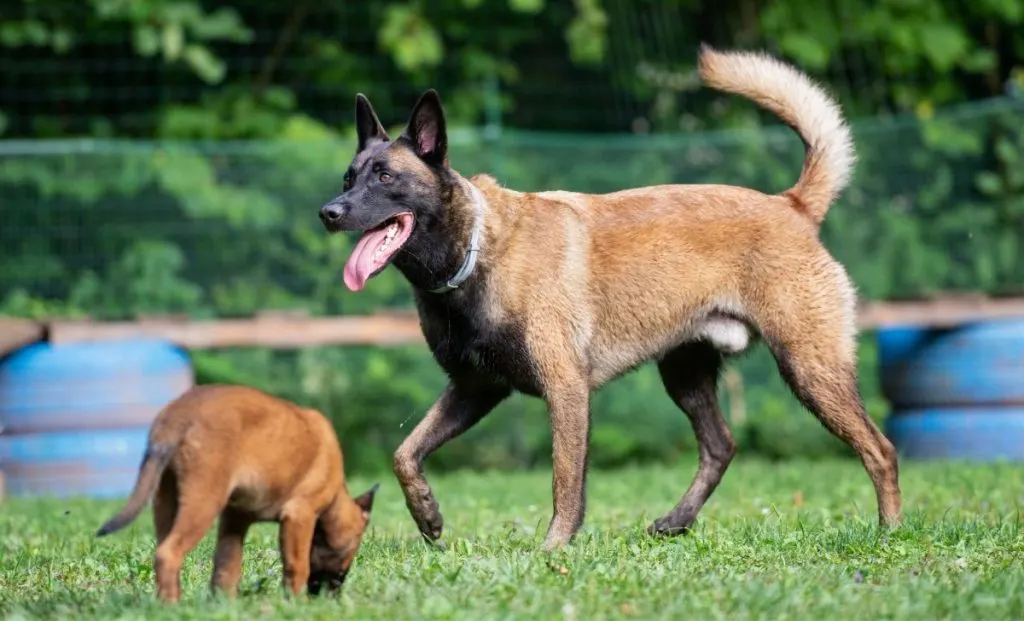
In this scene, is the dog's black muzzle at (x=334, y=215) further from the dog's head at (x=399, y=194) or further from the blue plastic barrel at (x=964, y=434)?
the blue plastic barrel at (x=964, y=434)

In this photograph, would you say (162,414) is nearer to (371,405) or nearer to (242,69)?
(371,405)

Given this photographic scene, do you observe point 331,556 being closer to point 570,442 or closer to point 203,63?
point 570,442

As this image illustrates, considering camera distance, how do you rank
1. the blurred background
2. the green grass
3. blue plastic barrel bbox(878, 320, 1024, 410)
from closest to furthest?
the green grass < blue plastic barrel bbox(878, 320, 1024, 410) < the blurred background

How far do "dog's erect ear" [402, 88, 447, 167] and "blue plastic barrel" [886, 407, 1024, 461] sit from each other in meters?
5.42

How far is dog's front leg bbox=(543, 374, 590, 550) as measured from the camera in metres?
5.50

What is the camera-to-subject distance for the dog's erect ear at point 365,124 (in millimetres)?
5785

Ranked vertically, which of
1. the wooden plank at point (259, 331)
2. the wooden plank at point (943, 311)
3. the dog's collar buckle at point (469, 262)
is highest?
the dog's collar buckle at point (469, 262)

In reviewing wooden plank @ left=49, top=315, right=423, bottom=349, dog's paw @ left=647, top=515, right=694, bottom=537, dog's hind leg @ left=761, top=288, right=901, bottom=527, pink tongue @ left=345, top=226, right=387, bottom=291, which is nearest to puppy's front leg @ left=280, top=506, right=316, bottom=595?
pink tongue @ left=345, top=226, right=387, bottom=291

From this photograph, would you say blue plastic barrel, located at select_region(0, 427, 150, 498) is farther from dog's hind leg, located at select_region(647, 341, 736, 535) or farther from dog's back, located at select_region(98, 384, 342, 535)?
dog's back, located at select_region(98, 384, 342, 535)

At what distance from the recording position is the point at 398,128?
1183 centimetres

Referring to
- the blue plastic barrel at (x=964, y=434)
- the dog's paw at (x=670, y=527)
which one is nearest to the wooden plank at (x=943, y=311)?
the blue plastic barrel at (x=964, y=434)

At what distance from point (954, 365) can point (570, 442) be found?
16.8ft

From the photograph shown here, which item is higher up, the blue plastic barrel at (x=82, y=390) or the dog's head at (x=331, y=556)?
the dog's head at (x=331, y=556)

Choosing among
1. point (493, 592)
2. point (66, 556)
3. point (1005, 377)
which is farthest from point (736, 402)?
point (493, 592)
